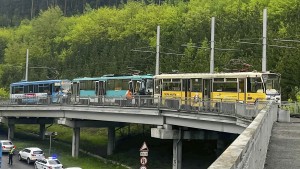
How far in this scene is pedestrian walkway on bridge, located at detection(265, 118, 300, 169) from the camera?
12.4 m

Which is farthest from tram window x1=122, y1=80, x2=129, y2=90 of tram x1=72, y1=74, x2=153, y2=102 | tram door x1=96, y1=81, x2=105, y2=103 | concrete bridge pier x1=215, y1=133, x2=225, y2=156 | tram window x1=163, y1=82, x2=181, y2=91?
concrete bridge pier x1=215, y1=133, x2=225, y2=156

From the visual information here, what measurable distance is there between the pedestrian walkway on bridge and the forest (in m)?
22.9

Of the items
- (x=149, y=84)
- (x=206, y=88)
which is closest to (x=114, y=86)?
(x=149, y=84)

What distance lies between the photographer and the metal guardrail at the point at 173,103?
2341 cm

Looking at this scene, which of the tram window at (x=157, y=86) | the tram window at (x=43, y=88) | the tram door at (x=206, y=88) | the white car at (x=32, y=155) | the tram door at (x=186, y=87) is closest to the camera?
the tram door at (x=206, y=88)

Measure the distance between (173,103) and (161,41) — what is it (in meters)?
50.9

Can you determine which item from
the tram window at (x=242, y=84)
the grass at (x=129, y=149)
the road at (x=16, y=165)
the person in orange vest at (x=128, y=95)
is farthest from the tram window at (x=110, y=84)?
the tram window at (x=242, y=84)

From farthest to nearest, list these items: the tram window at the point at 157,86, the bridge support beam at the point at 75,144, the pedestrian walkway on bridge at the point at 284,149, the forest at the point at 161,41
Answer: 1. the forest at the point at 161,41
2. the bridge support beam at the point at 75,144
3. the tram window at the point at 157,86
4. the pedestrian walkway on bridge at the point at 284,149

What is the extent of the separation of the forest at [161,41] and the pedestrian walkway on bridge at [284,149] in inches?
903

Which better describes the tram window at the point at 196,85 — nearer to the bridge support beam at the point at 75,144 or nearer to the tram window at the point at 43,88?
the bridge support beam at the point at 75,144

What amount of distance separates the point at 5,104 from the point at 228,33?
36504 millimetres

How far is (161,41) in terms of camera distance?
8231 centimetres

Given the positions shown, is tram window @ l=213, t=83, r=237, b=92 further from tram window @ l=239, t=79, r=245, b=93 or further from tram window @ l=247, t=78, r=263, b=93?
tram window @ l=247, t=78, r=263, b=93

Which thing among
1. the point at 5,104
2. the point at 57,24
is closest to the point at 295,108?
the point at 5,104
